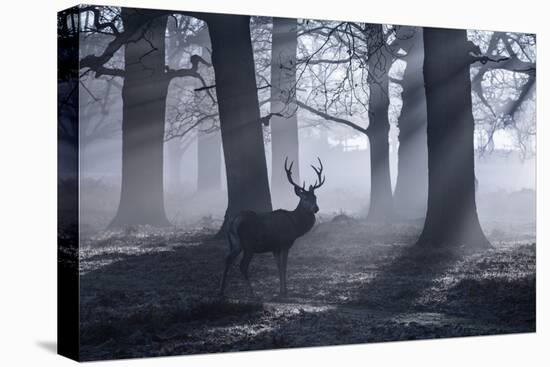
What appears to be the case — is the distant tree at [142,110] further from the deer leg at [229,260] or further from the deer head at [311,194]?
the deer head at [311,194]

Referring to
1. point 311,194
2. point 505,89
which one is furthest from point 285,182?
point 505,89

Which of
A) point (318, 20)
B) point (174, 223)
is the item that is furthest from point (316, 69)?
point (174, 223)

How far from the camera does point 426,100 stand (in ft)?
38.9

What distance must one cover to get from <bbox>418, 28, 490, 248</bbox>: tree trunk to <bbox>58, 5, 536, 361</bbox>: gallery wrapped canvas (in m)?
0.02

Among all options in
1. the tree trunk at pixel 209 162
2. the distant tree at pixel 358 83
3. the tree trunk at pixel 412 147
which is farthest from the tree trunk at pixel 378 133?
the tree trunk at pixel 209 162

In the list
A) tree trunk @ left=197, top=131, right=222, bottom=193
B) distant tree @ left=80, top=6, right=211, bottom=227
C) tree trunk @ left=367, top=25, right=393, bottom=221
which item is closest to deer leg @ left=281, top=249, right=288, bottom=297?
tree trunk @ left=197, top=131, right=222, bottom=193

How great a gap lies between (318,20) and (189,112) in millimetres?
1742

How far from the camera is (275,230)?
1090 cm

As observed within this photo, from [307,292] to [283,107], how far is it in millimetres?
1899

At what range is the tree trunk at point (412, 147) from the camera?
11688 millimetres

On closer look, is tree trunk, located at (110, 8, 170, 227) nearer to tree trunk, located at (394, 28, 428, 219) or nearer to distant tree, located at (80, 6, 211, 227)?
distant tree, located at (80, 6, 211, 227)

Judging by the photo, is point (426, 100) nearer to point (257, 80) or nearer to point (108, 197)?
point (257, 80)

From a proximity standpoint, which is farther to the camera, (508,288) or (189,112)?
(508,288)

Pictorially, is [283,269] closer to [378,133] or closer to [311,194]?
[311,194]
